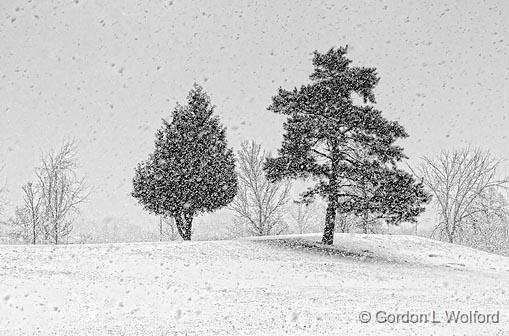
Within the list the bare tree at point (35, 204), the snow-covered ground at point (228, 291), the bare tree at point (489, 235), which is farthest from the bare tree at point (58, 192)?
the bare tree at point (489, 235)

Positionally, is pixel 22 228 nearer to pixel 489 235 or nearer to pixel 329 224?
pixel 329 224

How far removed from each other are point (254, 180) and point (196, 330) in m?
27.6

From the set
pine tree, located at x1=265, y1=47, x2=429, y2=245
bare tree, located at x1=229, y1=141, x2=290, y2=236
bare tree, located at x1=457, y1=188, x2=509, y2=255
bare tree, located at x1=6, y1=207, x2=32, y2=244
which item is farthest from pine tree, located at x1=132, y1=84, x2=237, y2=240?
bare tree, located at x1=457, y1=188, x2=509, y2=255

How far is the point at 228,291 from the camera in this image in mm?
13711

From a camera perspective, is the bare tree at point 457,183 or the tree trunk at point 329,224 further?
the bare tree at point 457,183

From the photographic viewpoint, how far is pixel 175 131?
26484 millimetres

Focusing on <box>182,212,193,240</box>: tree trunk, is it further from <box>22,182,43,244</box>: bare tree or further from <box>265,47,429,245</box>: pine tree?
<box>22,182,43,244</box>: bare tree

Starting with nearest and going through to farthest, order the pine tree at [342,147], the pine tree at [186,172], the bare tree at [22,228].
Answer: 1. the pine tree at [342,147]
2. the pine tree at [186,172]
3. the bare tree at [22,228]

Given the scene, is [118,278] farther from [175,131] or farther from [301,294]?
[175,131]

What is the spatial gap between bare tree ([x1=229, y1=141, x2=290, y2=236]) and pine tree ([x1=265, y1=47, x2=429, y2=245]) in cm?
1338

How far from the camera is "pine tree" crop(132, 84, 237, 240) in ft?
83.3

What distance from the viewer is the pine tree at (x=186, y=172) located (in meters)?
25.4

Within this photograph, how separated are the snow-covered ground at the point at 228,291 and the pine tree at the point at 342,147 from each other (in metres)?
2.55

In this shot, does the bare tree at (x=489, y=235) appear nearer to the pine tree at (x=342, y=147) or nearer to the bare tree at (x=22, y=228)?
the pine tree at (x=342, y=147)
